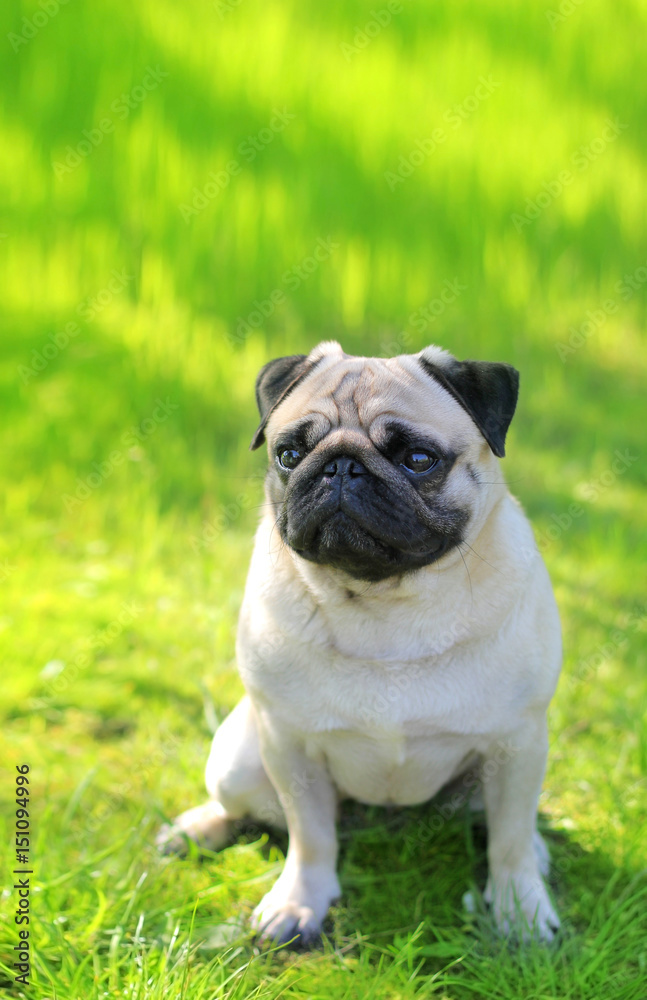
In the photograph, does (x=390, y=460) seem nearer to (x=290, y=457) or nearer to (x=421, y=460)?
(x=421, y=460)

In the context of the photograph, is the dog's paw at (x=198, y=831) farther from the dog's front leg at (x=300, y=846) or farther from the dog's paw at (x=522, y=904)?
the dog's paw at (x=522, y=904)

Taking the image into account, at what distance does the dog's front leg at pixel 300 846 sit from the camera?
2578 millimetres

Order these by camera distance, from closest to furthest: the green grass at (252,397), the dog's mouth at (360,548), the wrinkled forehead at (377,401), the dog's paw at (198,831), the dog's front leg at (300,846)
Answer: the dog's mouth at (360,548) → the wrinkled forehead at (377,401) → the dog's front leg at (300,846) → the green grass at (252,397) → the dog's paw at (198,831)

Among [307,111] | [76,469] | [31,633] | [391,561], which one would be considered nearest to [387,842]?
[391,561]

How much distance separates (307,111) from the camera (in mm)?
6062

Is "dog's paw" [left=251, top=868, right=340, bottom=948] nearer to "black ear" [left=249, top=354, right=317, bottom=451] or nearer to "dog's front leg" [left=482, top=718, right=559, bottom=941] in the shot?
"dog's front leg" [left=482, top=718, right=559, bottom=941]

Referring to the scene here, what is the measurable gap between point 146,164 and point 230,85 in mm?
996

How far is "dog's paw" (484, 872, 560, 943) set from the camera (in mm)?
2596

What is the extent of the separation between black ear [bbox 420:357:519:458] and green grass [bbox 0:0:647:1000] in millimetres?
1395

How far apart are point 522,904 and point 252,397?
311 centimetres

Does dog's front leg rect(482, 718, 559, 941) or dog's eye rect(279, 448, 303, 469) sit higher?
→ dog's eye rect(279, 448, 303, 469)

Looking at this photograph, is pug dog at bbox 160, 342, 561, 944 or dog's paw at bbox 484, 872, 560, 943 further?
dog's paw at bbox 484, 872, 560, 943

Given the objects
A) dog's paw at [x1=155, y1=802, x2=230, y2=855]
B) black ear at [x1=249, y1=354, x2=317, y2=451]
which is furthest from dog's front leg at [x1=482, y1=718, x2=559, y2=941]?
black ear at [x1=249, y1=354, x2=317, y2=451]

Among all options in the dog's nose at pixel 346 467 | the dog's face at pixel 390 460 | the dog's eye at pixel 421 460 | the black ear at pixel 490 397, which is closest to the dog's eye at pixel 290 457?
the dog's face at pixel 390 460
